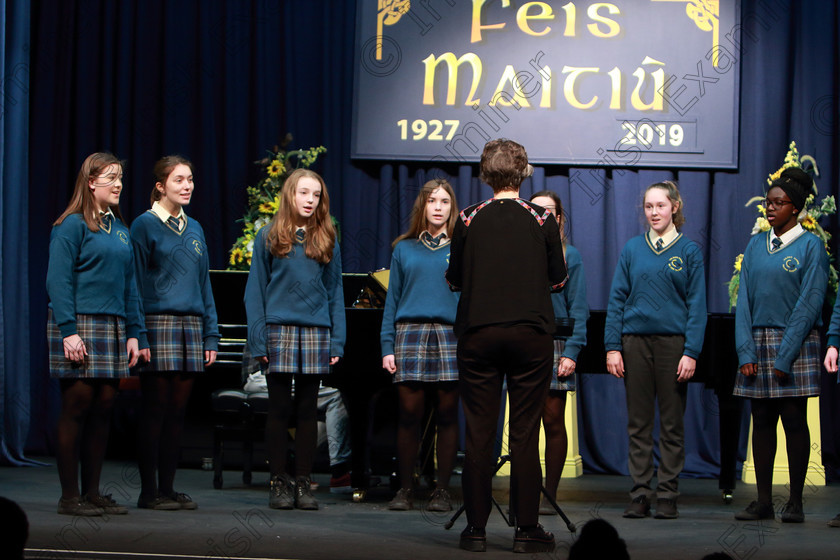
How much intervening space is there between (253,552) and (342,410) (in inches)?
90.5

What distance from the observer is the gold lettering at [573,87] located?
20.4ft

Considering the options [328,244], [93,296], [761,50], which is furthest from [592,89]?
[93,296]

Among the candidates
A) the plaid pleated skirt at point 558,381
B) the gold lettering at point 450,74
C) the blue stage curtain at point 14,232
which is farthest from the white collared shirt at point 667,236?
the blue stage curtain at point 14,232

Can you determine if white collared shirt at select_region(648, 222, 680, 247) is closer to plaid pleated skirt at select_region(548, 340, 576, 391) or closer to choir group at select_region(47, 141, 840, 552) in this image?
choir group at select_region(47, 141, 840, 552)

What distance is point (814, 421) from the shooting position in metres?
5.45

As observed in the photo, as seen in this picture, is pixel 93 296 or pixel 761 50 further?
pixel 761 50

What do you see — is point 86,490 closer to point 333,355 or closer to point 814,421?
point 333,355

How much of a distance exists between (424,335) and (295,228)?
687 mm

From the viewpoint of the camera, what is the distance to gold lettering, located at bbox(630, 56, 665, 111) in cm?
618

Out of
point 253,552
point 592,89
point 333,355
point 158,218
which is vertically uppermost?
point 592,89

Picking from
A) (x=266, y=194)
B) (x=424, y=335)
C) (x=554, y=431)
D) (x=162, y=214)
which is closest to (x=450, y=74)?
(x=266, y=194)

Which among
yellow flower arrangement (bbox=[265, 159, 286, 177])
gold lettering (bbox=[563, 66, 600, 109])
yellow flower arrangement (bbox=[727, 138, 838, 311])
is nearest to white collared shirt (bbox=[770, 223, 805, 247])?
yellow flower arrangement (bbox=[727, 138, 838, 311])

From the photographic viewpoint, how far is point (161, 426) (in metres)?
3.78

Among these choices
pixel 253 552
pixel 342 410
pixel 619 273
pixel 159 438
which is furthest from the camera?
pixel 342 410
